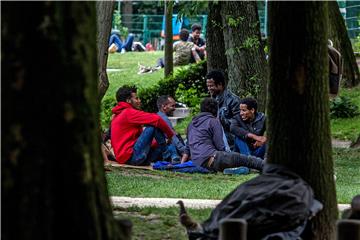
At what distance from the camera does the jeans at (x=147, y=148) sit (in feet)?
43.7

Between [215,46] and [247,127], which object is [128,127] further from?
[215,46]

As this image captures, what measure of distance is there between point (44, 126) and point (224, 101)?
924cm

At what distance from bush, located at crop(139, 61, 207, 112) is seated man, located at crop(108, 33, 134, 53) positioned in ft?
41.2

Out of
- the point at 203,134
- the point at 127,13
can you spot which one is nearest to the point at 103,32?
the point at 203,134

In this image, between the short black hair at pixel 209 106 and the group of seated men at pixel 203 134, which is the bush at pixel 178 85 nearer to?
the group of seated men at pixel 203 134

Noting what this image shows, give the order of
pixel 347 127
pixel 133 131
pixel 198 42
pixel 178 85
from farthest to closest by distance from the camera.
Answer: pixel 198 42 < pixel 178 85 < pixel 347 127 < pixel 133 131

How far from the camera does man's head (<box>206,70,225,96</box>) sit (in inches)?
544

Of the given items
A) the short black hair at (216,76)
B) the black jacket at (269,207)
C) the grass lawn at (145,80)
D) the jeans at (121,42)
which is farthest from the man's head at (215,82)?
the jeans at (121,42)

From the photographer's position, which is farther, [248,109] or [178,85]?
[178,85]

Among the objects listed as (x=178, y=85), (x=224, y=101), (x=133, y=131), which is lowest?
(x=178, y=85)

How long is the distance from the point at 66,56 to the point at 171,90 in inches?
667

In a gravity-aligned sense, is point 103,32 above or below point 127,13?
above

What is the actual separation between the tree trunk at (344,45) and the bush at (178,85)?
2.70 m

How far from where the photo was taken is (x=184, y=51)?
2592 cm
